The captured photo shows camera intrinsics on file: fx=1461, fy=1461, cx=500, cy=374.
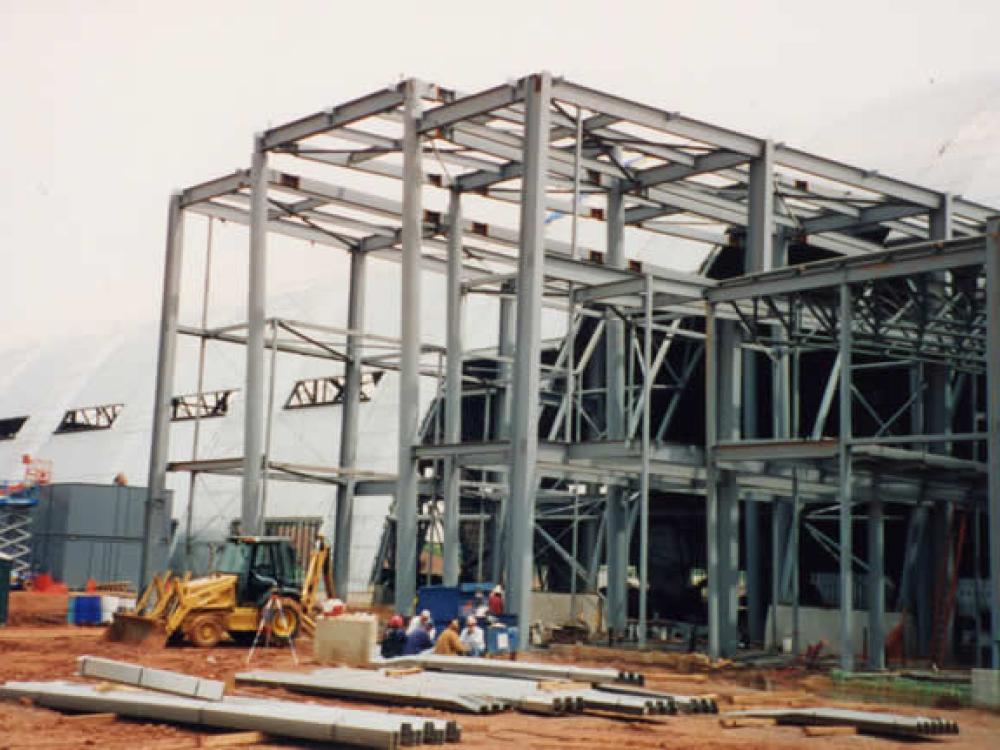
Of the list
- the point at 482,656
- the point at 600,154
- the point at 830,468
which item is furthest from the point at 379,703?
the point at 600,154

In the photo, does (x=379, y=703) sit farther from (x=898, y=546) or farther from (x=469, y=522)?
(x=469, y=522)

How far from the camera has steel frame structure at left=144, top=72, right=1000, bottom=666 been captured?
2997cm

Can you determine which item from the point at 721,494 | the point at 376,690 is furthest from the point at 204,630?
the point at 376,690

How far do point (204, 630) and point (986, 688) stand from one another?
1675cm

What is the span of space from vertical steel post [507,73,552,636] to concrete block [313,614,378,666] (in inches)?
136

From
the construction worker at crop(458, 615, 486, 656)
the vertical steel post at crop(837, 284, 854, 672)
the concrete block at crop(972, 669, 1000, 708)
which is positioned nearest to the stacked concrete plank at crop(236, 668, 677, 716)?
the construction worker at crop(458, 615, 486, 656)

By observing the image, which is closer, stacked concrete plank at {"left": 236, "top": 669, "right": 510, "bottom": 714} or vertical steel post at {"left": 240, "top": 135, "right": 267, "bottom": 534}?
stacked concrete plank at {"left": 236, "top": 669, "right": 510, "bottom": 714}

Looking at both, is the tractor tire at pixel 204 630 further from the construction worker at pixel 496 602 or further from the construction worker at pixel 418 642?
the construction worker at pixel 496 602

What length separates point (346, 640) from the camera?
2841 cm

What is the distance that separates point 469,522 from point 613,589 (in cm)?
1348

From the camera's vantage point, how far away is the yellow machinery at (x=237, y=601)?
3209 cm

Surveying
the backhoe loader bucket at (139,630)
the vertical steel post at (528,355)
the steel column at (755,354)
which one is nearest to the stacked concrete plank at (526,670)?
the vertical steel post at (528,355)

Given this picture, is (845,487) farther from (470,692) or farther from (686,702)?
(470,692)

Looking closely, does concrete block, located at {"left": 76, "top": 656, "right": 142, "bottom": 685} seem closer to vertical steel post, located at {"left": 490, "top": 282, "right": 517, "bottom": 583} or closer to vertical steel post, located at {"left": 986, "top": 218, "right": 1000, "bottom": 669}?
vertical steel post, located at {"left": 986, "top": 218, "right": 1000, "bottom": 669}
